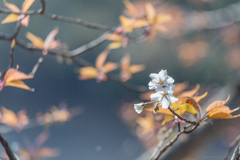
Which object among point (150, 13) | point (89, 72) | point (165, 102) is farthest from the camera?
point (89, 72)

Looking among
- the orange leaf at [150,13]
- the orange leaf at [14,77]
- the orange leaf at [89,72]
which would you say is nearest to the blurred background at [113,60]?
the orange leaf at [89,72]

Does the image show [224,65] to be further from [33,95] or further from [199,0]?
[33,95]

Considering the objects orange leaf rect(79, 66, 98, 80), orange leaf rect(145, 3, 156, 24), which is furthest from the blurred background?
orange leaf rect(145, 3, 156, 24)

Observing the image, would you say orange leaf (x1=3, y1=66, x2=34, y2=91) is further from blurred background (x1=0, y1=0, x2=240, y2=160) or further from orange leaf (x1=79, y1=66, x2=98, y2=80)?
blurred background (x1=0, y1=0, x2=240, y2=160)

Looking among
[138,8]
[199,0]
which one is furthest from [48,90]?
[199,0]

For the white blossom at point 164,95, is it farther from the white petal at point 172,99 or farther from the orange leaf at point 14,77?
the orange leaf at point 14,77

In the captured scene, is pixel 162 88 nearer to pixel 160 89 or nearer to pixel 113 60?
pixel 160 89

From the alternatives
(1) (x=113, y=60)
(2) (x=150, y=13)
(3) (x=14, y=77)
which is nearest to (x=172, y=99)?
(3) (x=14, y=77)

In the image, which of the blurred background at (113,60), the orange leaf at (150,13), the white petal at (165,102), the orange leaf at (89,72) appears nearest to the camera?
the white petal at (165,102)
